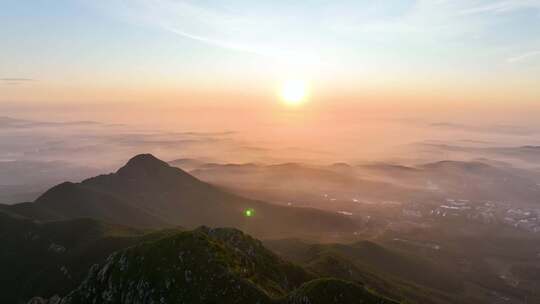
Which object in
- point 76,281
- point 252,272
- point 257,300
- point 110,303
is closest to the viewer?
point 257,300

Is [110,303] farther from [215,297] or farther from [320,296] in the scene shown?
[320,296]

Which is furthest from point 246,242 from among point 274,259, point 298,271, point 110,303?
point 110,303

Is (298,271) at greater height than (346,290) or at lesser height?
lesser

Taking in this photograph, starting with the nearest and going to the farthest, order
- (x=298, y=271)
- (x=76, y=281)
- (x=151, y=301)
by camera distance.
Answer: (x=151, y=301) < (x=298, y=271) < (x=76, y=281)

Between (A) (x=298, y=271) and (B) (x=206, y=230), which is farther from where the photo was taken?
(B) (x=206, y=230)

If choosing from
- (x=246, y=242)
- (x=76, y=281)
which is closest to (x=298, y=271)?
(x=246, y=242)

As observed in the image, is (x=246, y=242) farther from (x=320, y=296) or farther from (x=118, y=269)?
(x=320, y=296)

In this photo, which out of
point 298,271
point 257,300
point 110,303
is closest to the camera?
point 257,300

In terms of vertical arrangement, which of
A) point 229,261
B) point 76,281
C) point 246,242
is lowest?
point 76,281

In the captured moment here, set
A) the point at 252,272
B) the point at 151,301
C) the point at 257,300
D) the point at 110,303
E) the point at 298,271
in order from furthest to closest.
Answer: the point at 298,271, the point at 252,272, the point at 110,303, the point at 151,301, the point at 257,300
